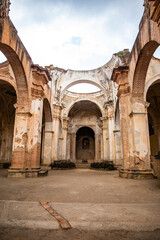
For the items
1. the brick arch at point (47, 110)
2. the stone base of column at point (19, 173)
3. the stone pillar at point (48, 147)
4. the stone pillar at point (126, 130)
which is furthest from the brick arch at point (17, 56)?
the stone pillar at point (48, 147)

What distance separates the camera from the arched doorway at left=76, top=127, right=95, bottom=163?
27844 mm

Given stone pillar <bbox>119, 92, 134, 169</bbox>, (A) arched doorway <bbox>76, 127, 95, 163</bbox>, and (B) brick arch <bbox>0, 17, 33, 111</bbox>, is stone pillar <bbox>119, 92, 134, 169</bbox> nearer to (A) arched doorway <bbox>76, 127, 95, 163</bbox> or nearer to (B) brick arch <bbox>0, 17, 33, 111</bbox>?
(B) brick arch <bbox>0, 17, 33, 111</bbox>

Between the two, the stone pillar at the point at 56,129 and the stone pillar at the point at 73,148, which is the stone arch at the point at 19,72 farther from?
the stone pillar at the point at 73,148

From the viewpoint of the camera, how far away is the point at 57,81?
50.9ft

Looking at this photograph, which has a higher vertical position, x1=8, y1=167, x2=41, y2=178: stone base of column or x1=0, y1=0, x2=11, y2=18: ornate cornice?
x1=0, y1=0, x2=11, y2=18: ornate cornice

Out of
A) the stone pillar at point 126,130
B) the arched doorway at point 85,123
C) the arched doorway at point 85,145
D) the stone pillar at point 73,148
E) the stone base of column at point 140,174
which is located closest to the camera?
the stone base of column at point 140,174

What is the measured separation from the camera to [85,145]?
2862cm

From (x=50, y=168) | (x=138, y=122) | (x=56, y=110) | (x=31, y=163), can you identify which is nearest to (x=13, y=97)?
(x=56, y=110)

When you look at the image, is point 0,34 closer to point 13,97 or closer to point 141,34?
point 141,34

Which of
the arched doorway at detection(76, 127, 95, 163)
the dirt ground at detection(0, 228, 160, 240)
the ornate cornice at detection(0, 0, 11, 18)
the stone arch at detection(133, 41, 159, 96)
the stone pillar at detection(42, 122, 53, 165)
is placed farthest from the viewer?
the arched doorway at detection(76, 127, 95, 163)

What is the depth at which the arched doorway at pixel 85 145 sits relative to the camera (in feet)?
91.4

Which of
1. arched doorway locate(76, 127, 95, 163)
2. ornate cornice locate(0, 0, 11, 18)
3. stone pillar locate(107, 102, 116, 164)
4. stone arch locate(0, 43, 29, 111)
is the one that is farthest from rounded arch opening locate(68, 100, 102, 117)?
ornate cornice locate(0, 0, 11, 18)

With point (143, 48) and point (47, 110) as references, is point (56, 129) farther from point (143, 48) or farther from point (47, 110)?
point (143, 48)

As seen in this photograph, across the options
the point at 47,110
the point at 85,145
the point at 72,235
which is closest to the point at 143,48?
the point at 72,235
